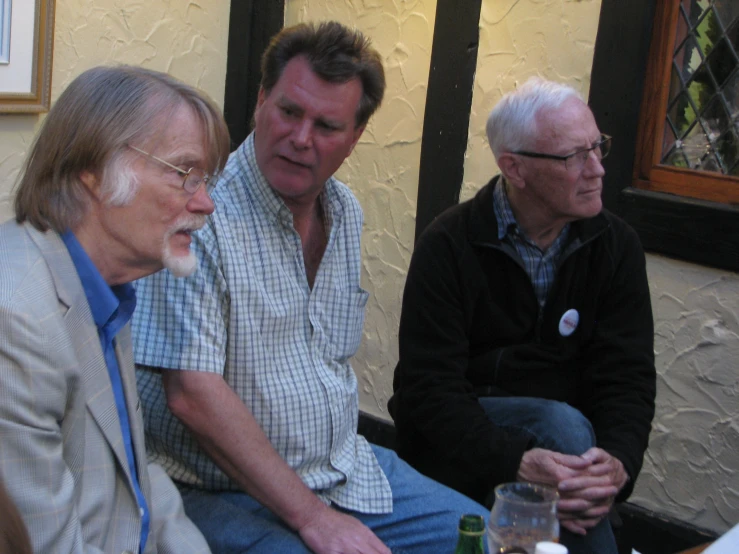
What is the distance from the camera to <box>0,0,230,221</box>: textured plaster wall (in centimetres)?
387

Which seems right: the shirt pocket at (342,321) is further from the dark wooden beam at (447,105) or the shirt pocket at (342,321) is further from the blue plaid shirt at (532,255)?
the dark wooden beam at (447,105)

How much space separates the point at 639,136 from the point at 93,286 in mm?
2321

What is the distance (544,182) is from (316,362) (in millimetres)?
836

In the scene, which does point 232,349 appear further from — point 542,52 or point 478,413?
point 542,52

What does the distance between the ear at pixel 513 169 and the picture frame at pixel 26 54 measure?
1932mm

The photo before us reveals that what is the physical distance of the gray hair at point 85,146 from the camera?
5.76 ft

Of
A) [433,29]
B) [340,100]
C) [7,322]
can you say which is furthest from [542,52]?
[7,322]

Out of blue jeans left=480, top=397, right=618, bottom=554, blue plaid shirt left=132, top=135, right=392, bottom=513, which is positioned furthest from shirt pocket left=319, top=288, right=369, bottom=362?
blue jeans left=480, top=397, right=618, bottom=554

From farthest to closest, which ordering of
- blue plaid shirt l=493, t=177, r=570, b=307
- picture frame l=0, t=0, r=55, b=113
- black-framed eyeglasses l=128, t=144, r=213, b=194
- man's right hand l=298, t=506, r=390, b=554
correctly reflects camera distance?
picture frame l=0, t=0, r=55, b=113 → blue plaid shirt l=493, t=177, r=570, b=307 → man's right hand l=298, t=506, r=390, b=554 → black-framed eyeglasses l=128, t=144, r=213, b=194

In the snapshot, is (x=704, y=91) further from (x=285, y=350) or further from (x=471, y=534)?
(x=471, y=534)

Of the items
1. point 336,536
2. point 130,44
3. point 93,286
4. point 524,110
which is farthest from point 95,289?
point 130,44

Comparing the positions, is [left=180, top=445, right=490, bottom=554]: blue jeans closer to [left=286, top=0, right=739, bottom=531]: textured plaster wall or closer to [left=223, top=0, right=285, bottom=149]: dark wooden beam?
[left=286, top=0, right=739, bottom=531]: textured plaster wall

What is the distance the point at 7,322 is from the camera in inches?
61.0

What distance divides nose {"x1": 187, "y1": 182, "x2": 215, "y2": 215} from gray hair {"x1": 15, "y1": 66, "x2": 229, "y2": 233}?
0.46ft
